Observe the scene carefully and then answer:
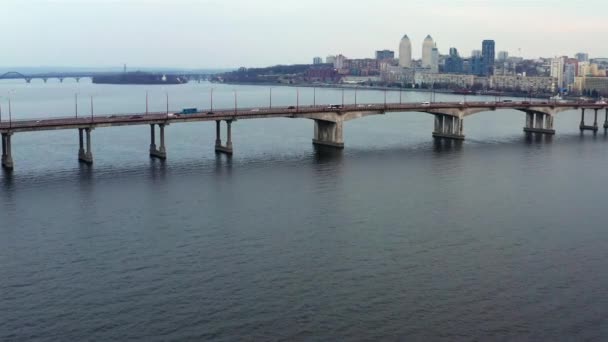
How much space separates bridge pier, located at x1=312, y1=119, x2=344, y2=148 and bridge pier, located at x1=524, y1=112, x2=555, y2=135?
103 ft

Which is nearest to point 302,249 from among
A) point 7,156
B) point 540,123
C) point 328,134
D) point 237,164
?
point 237,164

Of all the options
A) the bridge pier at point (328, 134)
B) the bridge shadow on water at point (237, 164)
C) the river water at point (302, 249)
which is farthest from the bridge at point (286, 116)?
the river water at point (302, 249)

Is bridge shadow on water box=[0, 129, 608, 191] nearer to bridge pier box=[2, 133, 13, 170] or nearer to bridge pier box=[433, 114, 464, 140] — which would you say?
bridge pier box=[2, 133, 13, 170]

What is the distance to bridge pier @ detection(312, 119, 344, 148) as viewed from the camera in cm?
7906

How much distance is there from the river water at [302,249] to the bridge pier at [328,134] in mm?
10208

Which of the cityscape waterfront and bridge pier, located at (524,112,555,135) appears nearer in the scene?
the cityscape waterfront

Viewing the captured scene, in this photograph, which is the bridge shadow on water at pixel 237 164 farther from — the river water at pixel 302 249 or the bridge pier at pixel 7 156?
the bridge pier at pixel 7 156

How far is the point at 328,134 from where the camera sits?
80188mm

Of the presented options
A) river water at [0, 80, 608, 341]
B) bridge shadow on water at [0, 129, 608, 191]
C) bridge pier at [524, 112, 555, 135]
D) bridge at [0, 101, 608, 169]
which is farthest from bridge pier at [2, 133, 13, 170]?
bridge pier at [524, 112, 555, 135]

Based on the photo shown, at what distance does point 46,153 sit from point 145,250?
3882cm

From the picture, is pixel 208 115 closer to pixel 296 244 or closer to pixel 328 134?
pixel 328 134

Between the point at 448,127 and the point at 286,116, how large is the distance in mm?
22624

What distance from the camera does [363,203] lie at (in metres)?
49.2

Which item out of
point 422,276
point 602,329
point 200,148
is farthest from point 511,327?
point 200,148
